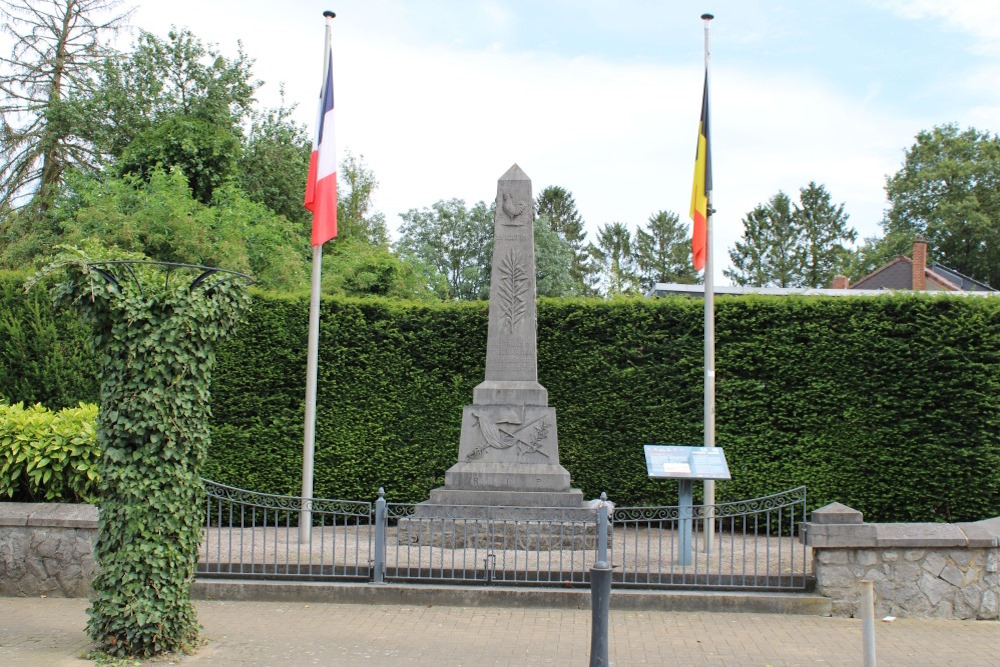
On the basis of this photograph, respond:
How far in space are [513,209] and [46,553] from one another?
6.96 meters

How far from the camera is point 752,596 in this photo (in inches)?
335

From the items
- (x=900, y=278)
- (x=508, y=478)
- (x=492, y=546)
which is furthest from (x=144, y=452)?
(x=900, y=278)

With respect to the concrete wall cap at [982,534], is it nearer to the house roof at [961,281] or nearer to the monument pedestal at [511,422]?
the monument pedestal at [511,422]

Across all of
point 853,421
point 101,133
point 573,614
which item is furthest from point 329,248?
point 573,614

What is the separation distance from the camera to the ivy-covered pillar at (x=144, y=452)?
21.9ft

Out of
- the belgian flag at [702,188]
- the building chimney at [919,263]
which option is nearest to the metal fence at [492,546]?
the belgian flag at [702,188]

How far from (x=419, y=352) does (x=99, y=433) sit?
7099 mm

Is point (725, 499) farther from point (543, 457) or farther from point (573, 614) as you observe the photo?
point (573, 614)

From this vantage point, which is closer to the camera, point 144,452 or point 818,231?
point 144,452

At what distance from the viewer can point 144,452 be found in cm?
677

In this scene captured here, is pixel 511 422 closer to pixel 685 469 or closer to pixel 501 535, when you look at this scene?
pixel 501 535

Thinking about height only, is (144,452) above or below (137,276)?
below

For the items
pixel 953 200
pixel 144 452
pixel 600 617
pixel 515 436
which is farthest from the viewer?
pixel 953 200

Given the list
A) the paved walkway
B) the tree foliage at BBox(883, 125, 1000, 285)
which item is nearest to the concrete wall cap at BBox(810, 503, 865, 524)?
the paved walkway
